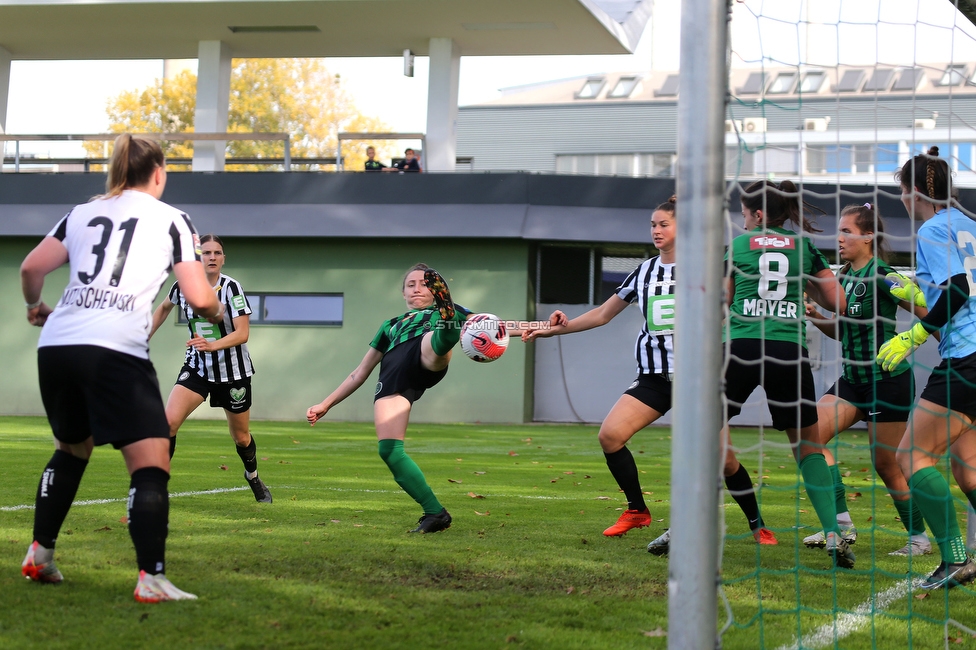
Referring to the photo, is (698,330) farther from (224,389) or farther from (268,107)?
(268,107)

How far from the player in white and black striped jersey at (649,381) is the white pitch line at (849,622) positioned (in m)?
1.08

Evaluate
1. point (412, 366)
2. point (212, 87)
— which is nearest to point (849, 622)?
point (412, 366)

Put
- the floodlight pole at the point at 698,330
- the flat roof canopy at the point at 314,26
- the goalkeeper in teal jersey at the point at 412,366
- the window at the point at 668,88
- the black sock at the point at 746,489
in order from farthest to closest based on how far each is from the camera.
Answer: the window at the point at 668,88, the flat roof canopy at the point at 314,26, the goalkeeper in teal jersey at the point at 412,366, the black sock at the point at 746,489, the floodlight pole at the point at 698,330

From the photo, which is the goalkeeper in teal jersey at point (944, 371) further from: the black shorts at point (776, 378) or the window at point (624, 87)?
the window at point (624, 87)

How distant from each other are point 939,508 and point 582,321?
2422mm

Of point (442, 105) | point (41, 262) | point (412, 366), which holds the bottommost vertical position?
point (412, 366)

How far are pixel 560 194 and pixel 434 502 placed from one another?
13.5 m

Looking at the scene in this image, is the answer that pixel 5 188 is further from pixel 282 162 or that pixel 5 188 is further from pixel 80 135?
pixel 282 162

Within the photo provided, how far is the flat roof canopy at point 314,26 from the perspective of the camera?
67.7ft

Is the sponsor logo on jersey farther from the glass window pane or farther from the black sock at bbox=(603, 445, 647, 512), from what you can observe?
the glass window pane

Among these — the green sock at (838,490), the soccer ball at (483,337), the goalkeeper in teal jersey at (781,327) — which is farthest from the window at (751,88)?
the green sock at (838,490)

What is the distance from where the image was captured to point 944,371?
461 centimetres

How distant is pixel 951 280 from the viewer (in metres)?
4.48

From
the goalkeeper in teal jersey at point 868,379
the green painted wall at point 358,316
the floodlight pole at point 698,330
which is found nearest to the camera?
the floodlight pole at point 698,330
